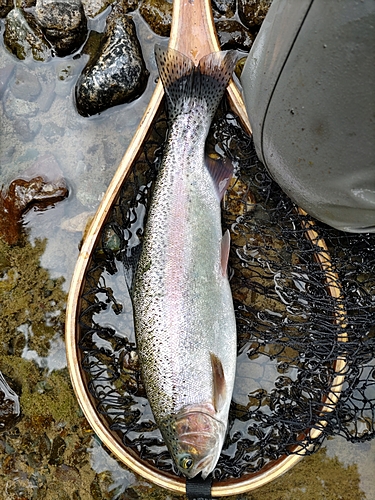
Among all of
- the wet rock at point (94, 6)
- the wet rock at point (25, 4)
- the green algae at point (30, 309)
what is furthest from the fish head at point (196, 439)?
the wet rock at point (25, 4)

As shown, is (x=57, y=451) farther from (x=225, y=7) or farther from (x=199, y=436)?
(x=225, y=7)

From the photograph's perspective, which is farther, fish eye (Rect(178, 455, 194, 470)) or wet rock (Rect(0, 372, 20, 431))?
wet rock (Rect(0, 372, 20, 431))

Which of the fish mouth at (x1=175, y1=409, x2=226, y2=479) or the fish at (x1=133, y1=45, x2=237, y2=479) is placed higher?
the fish at (x1=133, y1=45, x2=237, y2=479)

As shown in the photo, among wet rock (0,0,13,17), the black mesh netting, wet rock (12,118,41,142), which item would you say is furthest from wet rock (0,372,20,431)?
wet rock (0,0,13,17)

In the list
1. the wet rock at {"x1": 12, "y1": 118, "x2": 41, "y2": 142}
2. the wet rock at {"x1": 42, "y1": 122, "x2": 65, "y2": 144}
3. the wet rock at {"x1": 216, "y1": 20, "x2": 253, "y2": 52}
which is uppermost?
the wet rock at {"x1": 216, "y1": 20, "x2": 253, "y2": 52}

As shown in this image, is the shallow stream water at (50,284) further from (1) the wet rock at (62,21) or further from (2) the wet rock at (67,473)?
(1) the wet rock at (62,21)

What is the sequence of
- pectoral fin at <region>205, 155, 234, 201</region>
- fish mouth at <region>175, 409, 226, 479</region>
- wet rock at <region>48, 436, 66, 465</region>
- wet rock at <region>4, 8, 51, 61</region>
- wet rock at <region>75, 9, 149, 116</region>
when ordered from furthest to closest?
wet rock at <region>48, 436, 66, 465</region>
wet rock at <region>4, 8, 51, 61</region>
wet rock at <region>75, 9, 149, 116</region>
pectoral fin at <region>205, 155, 234, 201</region>
fish mouth at <region>175, 409, 226, 479</region>

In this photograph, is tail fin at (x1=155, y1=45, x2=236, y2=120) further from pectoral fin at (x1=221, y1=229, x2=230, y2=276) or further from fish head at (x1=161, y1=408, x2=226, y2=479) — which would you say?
fish head at (x1=161, y1=408, x2=226, y2=479)
